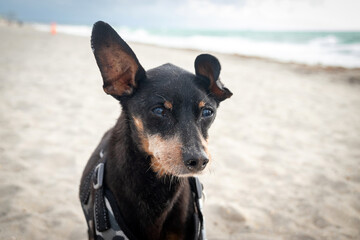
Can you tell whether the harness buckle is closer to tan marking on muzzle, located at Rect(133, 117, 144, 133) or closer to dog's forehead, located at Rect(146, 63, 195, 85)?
tan marking on muzzle, located at Rect(133, 117, 144, 133)

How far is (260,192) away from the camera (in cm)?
365

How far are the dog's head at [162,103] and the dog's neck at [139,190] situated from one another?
0.24ft

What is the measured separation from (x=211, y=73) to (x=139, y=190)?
3.61ft

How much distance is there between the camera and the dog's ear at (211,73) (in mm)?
2072

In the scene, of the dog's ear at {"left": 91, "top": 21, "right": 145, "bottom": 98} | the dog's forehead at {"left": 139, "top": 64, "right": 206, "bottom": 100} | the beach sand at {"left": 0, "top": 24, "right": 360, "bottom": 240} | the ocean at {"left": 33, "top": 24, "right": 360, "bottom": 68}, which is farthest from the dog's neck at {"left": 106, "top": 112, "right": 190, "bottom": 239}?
the ocean at {"left": 33, "top": 24, "right": 360, "bottom": 68}

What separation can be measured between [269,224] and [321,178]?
1.44m

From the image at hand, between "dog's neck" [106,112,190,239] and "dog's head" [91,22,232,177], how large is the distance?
2.8 inches

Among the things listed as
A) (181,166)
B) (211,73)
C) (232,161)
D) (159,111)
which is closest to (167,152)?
(181,166)

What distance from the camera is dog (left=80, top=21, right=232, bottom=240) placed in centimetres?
186

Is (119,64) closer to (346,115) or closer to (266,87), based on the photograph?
(346,115)

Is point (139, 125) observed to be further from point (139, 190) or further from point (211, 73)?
point (211, 73)

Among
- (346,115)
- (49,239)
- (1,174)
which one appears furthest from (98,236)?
(346,115)

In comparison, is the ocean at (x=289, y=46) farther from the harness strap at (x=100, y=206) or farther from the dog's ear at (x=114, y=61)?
the harness strap at (x=100, y=206)

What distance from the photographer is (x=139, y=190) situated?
1970 mm
